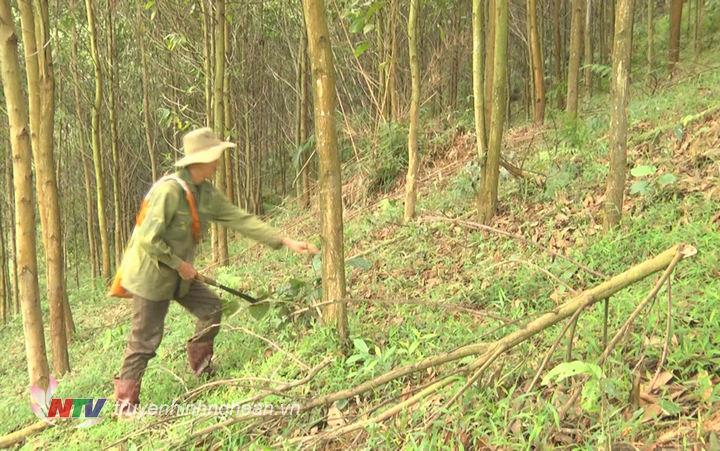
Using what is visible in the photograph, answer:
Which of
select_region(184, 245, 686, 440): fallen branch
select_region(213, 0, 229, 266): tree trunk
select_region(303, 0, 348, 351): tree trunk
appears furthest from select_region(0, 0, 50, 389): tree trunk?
select_region(184, 245, 686, 440): fallen branch

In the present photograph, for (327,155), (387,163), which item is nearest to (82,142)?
(387,163)

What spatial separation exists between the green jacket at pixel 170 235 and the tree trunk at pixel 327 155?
46cm

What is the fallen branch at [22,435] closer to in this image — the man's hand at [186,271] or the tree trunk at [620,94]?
the man's hand at [186,271]

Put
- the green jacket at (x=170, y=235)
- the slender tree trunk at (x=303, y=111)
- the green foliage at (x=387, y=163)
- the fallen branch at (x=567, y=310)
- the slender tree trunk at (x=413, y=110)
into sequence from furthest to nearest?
the slender tree trunk at (x=303, y=111) < the green foliage at (x=387, y=163) < the slender tree trunk at (x=413, y=110) < the green jacket at (x=170, y=235) < the fallen branch at (x=567, y=310)

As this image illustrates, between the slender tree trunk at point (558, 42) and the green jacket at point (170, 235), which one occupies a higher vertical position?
the slender tree trunk at point (558, 42)

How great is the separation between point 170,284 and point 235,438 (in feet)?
3.92

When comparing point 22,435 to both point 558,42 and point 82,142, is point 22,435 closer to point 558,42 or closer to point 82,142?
point 82,142

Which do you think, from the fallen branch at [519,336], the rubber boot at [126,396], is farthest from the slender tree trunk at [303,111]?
the fallen branch at [519,336]

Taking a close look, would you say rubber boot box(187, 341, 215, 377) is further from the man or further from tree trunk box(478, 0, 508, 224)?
tree trunk box(478, 0, 508, 224)

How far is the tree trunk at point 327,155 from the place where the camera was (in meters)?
3.09

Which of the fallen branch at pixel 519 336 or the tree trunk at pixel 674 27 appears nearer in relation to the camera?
the fallen branch at pixel 519 336

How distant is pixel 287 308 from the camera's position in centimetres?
387

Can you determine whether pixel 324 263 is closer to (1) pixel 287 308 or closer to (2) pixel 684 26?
(1) pixel 287 308

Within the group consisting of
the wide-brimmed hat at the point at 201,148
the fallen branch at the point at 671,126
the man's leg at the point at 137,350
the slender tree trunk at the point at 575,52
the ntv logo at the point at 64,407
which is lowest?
the ntv logo at the point at 64,407
